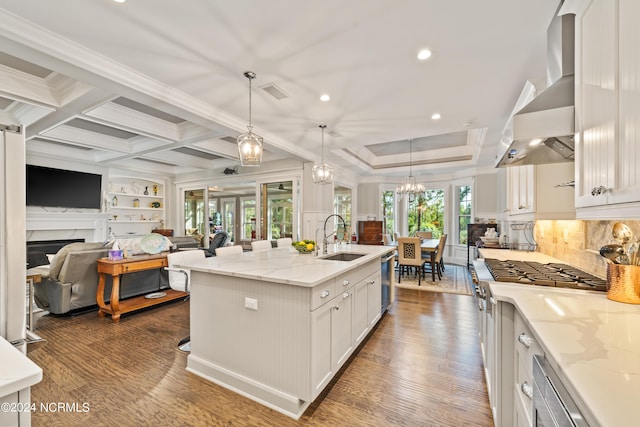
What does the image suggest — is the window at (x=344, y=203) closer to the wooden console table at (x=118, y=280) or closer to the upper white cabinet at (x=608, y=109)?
the wooden console table at (x=118, y=280)

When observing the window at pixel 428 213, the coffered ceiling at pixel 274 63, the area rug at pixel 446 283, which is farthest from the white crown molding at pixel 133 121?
the window at pixel 428 213

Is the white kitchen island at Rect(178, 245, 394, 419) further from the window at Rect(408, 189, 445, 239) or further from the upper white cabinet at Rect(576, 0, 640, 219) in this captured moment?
the window at Rect(408, 189, 445, 239)

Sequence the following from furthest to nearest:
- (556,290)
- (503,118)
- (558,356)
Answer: (503,118) < (556,290) < (558,356)

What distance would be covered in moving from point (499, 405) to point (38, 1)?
385cm

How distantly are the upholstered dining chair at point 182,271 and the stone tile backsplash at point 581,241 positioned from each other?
3.51 meters

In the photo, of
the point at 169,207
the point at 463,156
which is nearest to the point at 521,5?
the point at 463,156

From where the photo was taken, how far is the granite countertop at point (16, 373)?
68cm

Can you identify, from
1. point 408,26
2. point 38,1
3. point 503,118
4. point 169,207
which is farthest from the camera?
point 169,207

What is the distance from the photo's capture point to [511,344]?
60.0 inches

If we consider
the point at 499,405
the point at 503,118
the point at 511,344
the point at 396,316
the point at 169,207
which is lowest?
the point at 396,316

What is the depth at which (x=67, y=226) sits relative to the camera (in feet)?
19.2

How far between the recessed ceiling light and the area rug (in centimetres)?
340

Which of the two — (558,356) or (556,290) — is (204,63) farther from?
(556,290)

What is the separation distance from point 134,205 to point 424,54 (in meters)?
7.86
